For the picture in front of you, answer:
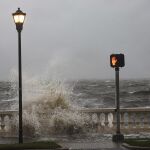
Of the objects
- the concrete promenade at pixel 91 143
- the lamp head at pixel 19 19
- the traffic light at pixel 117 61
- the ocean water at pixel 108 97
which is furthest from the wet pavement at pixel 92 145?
the ocean water at pixel 108 97

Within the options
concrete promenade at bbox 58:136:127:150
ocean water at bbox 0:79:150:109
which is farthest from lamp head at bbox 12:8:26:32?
ocean water at bbox 0:79:150:109

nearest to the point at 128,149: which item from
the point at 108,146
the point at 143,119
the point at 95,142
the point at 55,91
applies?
the point at 108,146

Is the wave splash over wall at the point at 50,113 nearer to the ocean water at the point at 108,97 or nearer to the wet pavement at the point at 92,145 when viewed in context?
the wet pavement at the point at 92,145

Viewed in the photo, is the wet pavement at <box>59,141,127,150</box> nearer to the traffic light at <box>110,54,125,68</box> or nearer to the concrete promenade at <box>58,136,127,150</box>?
the concrete promenade at <box>58,136,127,150</box>

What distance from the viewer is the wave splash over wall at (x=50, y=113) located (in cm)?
2170

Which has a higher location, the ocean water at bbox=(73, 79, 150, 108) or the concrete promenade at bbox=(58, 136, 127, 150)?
the ocean water at bbox=(73, 79, 150, 108)

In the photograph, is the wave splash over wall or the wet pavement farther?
the wave splash over wall

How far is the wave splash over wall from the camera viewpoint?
21.7 m

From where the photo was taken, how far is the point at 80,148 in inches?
688

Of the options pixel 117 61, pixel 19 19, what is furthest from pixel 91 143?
pixel 19 19

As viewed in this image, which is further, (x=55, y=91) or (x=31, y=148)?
(x=55, y=91)

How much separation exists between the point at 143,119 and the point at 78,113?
2.56m

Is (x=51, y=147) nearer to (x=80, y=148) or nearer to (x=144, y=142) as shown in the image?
(x=80, y=148)

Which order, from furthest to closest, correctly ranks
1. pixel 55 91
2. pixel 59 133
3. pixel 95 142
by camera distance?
pixel 55 91, pixel 59 133, pixel 95 142
